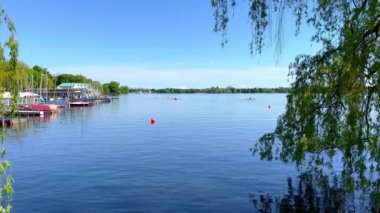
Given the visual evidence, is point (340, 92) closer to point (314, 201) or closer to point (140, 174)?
point (314, 201)

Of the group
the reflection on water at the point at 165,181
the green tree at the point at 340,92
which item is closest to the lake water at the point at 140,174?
the reflection on water at the point at 165,181

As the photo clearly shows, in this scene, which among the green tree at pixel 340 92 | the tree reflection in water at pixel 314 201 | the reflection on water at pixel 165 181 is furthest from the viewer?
the reflection on water at pixel 165 181

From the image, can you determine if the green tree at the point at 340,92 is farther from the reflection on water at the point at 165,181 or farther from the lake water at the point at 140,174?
the lake water at the point at 140,174

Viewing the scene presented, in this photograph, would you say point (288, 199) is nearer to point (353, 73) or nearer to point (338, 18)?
point (338, 18)

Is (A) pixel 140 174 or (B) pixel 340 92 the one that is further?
(A) pixel 140 174

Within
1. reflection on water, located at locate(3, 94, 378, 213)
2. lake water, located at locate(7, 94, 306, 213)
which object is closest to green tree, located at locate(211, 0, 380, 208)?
reflection on water, located at locate(3, 94, 378, 213)

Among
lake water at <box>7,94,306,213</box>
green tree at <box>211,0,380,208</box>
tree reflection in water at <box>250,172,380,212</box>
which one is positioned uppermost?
green tree at <box>211,0,380,208</box>

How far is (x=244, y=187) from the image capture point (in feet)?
82.7

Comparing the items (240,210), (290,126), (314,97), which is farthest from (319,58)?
(240,210)

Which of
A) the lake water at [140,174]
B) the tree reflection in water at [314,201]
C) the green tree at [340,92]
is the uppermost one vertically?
the green tree at [340,92]

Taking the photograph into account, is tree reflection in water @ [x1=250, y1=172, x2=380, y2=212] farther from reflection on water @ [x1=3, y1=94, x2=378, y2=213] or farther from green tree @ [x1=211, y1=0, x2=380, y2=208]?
green tree @ [x1=211, y1=0, x2=380, y2=208]

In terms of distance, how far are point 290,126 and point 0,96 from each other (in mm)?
11900

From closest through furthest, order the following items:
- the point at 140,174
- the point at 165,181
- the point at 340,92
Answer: the point at 340,92, the point at 165,181, the point at 140,174

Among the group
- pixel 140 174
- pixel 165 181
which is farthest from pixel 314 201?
pixel 140 174
